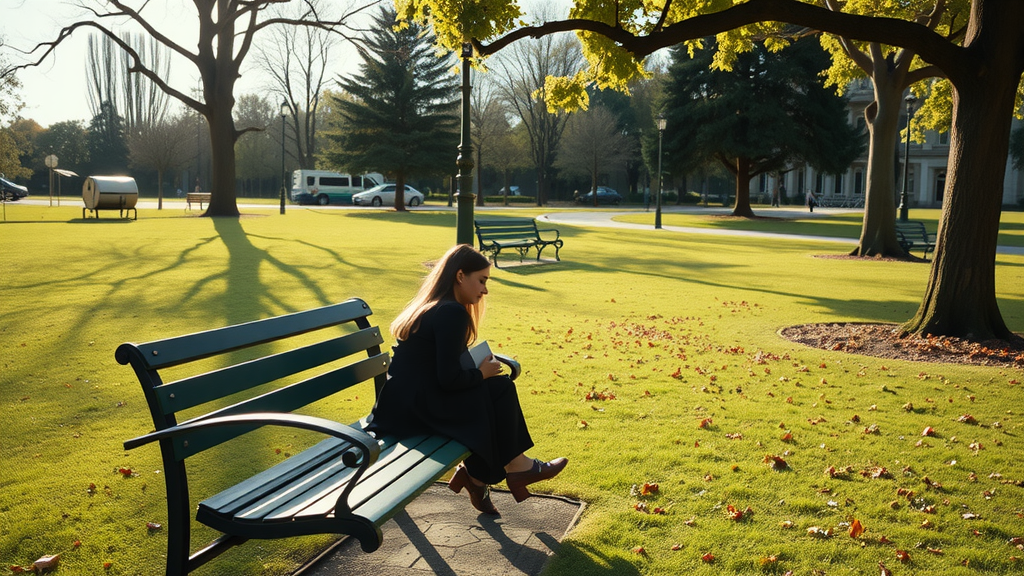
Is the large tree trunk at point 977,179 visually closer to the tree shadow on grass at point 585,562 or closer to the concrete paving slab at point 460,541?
the concrete paving slab at point 460,541

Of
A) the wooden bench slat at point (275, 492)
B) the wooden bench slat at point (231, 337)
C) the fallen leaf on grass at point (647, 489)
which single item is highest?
the wooden bench slat at point (231, 337)

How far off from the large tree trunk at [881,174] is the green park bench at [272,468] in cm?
1834

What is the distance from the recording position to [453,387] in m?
3.51

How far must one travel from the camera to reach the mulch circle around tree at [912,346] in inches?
311

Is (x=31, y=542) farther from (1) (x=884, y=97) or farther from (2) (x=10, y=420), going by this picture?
(1) (x=884, y=97)

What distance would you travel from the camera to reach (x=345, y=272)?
14484 mm

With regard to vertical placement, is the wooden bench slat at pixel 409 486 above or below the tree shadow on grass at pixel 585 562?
above

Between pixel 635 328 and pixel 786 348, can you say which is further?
pixel 635 328

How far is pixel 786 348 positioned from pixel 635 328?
182 centimetres

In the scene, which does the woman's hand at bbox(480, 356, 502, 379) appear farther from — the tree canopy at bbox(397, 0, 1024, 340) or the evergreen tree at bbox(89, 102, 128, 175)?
the evergreen tree at bbox(89, 102, 128, 175)

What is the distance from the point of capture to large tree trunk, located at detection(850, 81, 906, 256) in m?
18.5

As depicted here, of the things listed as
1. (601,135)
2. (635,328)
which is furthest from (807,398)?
(601,135)

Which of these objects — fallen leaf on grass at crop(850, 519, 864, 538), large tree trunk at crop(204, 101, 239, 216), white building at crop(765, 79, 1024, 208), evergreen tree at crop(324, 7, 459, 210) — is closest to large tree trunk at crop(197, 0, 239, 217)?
large tree trunk at crop(204, 101, 239, 216)

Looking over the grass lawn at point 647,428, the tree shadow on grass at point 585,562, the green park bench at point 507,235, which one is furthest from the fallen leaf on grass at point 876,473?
the green park bench at point 507,235
